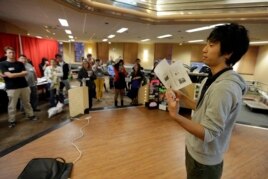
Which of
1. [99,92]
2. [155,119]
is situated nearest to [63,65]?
[99,92]

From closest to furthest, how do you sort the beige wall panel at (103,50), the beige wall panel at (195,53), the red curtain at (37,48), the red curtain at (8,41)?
the red curtain at (8,41)
the red curtain at (37,48)
the beige wall panel at (195,53)
the beige wall panel at (103,50)

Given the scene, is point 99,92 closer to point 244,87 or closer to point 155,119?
point 155,119

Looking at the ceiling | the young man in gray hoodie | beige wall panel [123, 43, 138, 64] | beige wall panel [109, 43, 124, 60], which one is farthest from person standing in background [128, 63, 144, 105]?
beige wall panel [109, 43, 124, 60]

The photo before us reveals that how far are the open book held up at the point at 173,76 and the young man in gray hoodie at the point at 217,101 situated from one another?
0.87 feet

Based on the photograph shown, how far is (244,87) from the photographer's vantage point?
35.9 inches


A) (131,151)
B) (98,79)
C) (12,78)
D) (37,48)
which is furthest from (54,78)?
(37,48)

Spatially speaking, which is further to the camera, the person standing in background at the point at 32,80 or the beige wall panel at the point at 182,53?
the beige wall panel at the point at 182,53

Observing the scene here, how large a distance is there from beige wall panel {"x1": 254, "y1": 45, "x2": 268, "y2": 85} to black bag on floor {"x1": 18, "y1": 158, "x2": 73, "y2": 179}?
9478 mm

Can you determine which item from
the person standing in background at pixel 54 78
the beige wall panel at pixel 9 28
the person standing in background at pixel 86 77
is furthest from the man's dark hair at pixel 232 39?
the beige wall panel at pixel 9 28

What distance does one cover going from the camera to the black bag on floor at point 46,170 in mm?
1895

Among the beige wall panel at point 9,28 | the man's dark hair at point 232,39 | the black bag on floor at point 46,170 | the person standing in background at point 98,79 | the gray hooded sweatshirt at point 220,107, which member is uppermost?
the beige wall panel at point 9,28

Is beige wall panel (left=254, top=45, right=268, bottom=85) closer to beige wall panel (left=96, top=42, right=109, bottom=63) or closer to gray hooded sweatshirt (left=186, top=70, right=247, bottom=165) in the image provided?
gray hooded sweatshirt (left=186, top=70, right=247, bottom=165)

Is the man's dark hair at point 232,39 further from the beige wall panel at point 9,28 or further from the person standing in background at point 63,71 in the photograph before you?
the beige wall panel at point 9,28

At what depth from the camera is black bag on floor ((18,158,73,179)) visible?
1895 mm
